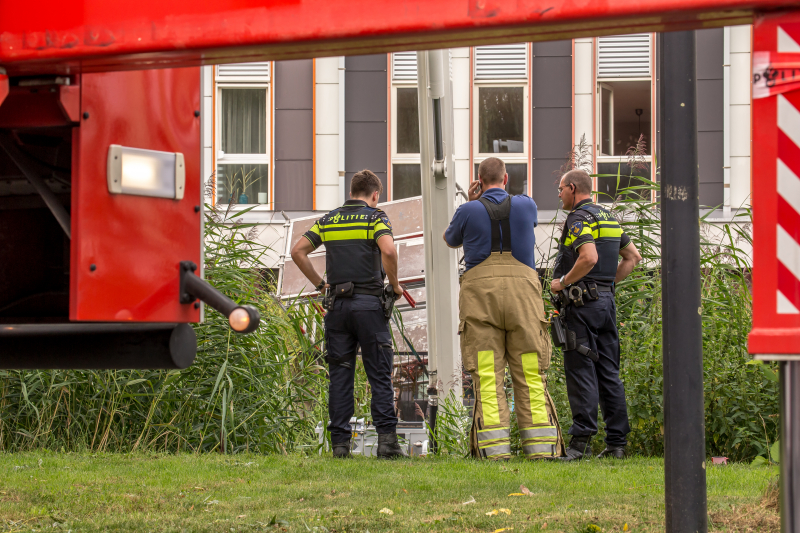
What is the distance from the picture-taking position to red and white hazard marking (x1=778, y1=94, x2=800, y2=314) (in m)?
1.85

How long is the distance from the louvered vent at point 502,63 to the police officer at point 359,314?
1001 centimetres

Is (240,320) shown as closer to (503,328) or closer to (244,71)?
(503,328)

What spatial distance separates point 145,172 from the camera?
232 cm

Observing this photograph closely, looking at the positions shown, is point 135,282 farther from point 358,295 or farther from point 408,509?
point 358,295

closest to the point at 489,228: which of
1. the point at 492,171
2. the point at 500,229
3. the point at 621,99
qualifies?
the point at 500,229

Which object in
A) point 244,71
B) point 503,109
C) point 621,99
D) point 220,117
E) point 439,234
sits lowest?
point 439,234

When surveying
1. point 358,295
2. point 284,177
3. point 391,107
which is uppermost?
point 391,107

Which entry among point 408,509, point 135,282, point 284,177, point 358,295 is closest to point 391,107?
point 284,177

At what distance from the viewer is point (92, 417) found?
5883 mm

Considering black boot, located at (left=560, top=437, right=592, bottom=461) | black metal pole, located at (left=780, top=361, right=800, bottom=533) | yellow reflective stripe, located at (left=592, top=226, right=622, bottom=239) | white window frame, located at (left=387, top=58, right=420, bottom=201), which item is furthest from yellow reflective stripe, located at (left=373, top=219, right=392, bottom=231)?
white window frame, located at (left=387, top=58, right=420, bottom=201)

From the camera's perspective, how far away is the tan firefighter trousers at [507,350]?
5551 millimetres

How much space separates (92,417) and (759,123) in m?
5.12

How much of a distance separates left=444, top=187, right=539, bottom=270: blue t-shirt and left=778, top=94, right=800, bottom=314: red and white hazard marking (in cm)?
383

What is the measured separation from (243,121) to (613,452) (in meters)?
11.9
